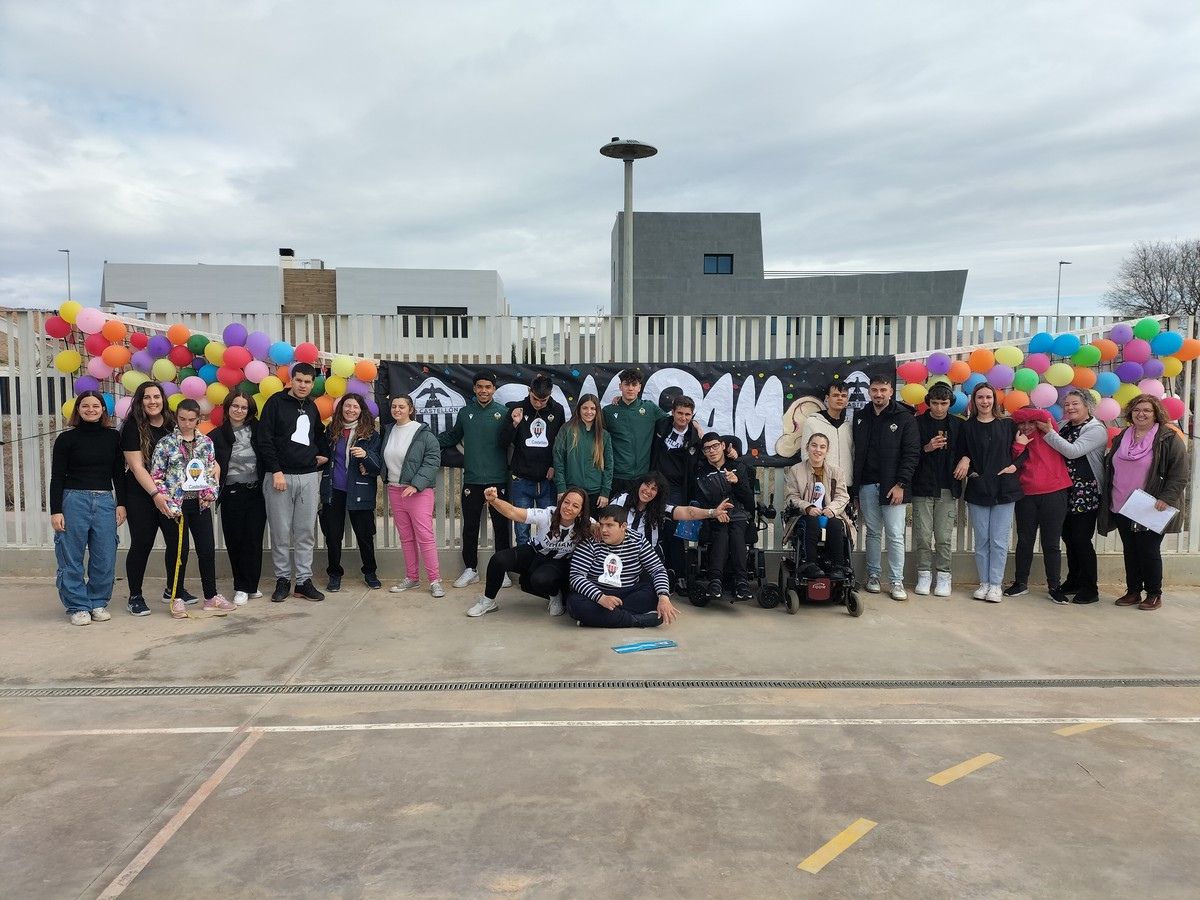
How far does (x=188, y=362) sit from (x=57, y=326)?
109 centimetres

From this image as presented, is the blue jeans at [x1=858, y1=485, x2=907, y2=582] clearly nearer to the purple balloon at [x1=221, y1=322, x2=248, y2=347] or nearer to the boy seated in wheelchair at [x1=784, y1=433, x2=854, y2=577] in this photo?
the boy seated in wheelchair at [x1=784, y1=433, x2=854, y2=577]

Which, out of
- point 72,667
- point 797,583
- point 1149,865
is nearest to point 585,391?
point 797,583

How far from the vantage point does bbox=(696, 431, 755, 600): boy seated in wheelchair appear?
6.22m

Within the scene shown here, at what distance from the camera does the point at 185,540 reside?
6113mm

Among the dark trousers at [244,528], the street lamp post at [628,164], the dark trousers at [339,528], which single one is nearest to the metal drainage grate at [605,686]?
the dark trousers at [244,528]

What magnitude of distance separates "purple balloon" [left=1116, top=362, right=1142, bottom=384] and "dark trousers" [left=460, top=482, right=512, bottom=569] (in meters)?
5.29

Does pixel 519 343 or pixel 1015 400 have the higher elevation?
pixel 519 343

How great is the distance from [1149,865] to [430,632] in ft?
13.8

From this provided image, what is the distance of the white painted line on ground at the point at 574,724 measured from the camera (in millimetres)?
3906

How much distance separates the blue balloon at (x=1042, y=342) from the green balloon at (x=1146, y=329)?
0.65m

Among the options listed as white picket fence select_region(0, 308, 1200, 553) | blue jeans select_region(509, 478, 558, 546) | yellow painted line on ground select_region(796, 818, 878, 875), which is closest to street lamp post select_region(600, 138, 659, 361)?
white picket fence select_region(0, 308, 1200, 553)

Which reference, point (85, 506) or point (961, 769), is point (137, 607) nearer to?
point (85, 506)

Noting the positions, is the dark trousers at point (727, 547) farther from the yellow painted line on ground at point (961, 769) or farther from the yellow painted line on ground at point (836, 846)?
the yellow painted line on ground at point (836, 846)

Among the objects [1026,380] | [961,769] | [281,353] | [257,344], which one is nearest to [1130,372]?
[1026,380]
